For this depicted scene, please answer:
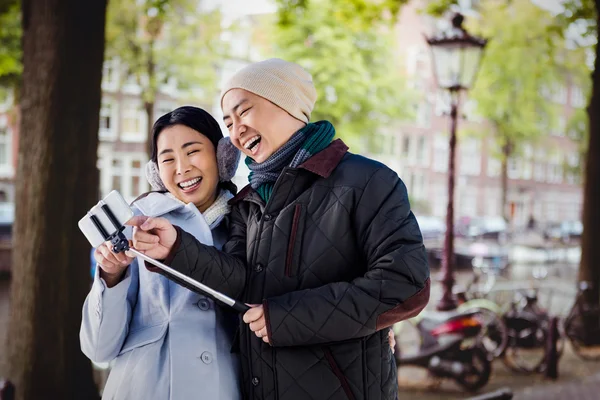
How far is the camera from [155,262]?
148 cm

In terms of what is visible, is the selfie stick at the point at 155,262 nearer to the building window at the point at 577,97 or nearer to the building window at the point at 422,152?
the building window at the point at 422,152

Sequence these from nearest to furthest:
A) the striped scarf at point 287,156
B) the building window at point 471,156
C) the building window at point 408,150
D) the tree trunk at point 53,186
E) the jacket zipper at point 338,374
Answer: the jacket zipper at point 338,374 → the striped scarf at point 287,156 → the tree trunk at point 53,186 → the building window at point 471,156 → the building window at point 408,150

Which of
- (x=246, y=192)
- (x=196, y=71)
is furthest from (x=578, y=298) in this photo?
(x=246, y=192)

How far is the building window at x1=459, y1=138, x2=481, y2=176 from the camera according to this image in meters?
8.74

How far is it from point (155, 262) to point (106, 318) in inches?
11.3

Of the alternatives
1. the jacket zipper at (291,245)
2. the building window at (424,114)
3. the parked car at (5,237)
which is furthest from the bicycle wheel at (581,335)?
the parked car at (5,237)

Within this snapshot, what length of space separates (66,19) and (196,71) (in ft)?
17.4

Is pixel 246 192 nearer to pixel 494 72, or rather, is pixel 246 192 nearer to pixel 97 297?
pixel 97 297

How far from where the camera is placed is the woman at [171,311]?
1.65m

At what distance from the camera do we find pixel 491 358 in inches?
239

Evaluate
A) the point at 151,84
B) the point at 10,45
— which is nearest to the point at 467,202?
the point at 151,84

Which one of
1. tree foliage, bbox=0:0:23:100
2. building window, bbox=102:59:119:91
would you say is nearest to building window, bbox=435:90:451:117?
tree foliage, bbox=0:0:23:100

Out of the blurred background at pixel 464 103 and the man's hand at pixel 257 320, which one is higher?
the blurred background at pixel 464 103

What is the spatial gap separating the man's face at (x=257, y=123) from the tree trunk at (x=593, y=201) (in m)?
6.31
